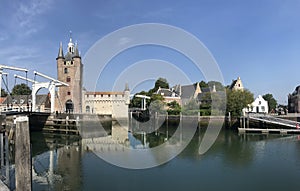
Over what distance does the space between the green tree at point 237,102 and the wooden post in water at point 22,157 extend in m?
34.2

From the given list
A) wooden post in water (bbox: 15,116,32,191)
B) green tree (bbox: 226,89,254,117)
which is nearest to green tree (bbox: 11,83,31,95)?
green tree (bbox: 226,89,254,117)

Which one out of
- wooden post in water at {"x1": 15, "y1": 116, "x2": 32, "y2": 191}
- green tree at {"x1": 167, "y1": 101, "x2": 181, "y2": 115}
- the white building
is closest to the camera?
wooden post in water at {"x1": 15, "y1": 116, "x2": 32, "y2": 191}

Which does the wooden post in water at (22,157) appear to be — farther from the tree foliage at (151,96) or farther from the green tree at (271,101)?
the green tree at (271,101)

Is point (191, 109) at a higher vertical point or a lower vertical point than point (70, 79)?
lower

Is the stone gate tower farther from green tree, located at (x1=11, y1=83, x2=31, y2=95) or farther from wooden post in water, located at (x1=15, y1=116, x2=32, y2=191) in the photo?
wooden post in water, located at (x1=15, y1=116, x2=32, y2=191)

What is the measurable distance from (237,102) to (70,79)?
2454cm

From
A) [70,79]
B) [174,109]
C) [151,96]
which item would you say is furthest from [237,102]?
[70,79]

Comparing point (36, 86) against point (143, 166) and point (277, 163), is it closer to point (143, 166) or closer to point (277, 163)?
point (143, 166)

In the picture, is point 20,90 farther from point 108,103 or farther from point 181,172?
point 181,172

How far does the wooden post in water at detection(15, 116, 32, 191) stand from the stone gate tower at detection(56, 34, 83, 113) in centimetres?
3728

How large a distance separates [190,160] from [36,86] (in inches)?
878

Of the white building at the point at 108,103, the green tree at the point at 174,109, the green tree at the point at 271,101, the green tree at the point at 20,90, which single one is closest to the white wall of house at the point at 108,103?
the white building at the point at 108,103

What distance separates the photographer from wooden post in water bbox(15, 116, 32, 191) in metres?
5.43

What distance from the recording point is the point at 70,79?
143 ft
